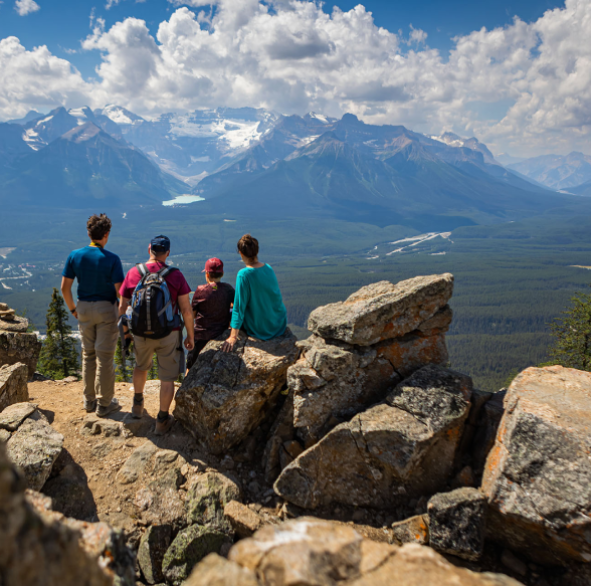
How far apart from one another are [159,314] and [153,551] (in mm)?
4179

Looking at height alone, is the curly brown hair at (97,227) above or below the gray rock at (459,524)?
above

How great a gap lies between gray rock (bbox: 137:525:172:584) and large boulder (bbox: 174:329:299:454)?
1.81 m

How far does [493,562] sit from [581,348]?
29675mm

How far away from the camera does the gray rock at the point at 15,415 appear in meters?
7.29

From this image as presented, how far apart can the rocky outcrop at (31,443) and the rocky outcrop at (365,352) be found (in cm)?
475

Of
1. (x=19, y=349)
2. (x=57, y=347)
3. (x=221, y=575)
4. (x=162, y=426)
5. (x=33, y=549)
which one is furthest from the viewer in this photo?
(x=57, y=347)

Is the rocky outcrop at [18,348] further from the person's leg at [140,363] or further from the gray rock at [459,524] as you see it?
the gray rock at [459,524]

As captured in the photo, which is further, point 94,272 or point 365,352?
point 365,352

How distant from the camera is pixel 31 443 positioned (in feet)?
22.3

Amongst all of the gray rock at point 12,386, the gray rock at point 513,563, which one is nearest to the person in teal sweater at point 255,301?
the gray rock at point 12,386

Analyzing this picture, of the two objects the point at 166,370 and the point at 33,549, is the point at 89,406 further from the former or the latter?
the point at 33,549

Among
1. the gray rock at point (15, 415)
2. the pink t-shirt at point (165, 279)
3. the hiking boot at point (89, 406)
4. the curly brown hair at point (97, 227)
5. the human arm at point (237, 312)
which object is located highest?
the curly brown hair at point (97, 227)

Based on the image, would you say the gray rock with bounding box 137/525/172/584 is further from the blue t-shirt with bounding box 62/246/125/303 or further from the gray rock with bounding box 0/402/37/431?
the blue t-shirt with bounding box 62/246/125/303

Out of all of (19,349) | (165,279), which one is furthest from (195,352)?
(19,349)
